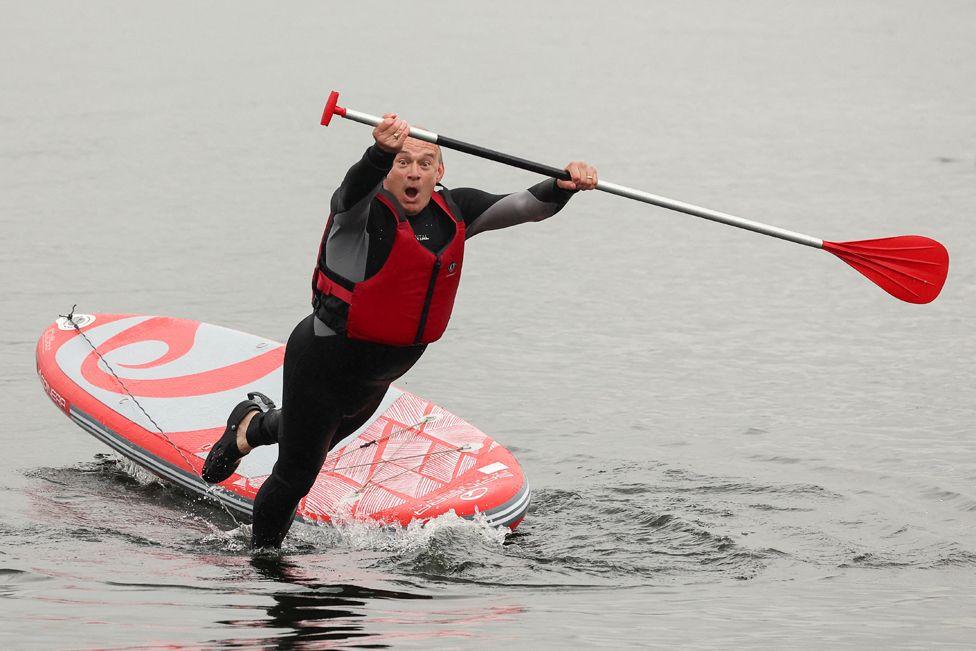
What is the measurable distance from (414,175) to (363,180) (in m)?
0.35

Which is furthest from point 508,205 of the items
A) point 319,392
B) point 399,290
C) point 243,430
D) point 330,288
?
point 243,430

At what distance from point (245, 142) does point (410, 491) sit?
1141 cm

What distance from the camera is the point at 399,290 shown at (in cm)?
483

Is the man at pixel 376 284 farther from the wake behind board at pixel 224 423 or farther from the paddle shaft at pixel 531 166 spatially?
the wake behind board at pixel 224 423

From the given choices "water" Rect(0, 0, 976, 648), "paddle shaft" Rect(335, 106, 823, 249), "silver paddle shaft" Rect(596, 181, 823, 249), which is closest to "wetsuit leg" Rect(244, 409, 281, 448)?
"water" Rect(0, 0, 976, 648)

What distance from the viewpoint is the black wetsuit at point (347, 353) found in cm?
483

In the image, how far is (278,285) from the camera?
11.2m

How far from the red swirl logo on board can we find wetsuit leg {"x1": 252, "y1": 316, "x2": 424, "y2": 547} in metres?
2.11

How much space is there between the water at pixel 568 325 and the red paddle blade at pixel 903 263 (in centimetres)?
106

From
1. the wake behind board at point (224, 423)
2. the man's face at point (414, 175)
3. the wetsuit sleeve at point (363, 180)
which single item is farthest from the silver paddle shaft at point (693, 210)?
the wake behind board at point (224, 423)

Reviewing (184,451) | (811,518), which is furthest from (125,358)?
(811,518)

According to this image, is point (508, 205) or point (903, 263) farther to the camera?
point (903, 263)

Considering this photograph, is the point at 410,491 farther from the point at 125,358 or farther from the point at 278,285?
the point at 278,285

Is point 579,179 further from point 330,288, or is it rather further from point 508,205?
point 330,288
